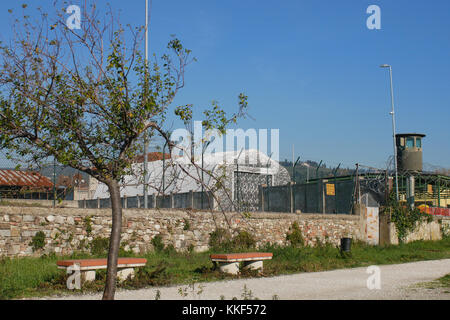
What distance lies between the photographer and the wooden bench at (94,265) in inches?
386

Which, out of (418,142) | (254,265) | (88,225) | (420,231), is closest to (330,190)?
(420,231)

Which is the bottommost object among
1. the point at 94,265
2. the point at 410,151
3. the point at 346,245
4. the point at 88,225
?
the point at 346,245

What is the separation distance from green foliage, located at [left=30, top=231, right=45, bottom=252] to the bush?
4.71 feet

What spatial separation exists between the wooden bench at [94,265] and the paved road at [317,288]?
746 mm

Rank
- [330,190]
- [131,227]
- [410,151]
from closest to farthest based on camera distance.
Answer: [131,227]
[330,190]
[410,151]

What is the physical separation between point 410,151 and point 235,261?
27948mm

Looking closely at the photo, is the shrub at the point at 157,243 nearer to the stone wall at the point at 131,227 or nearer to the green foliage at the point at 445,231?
the stone wall at the point at 131,227

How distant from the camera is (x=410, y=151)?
3694 centimetres

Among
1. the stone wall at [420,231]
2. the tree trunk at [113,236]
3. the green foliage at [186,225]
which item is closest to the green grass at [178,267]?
the green foliage at [186,225]

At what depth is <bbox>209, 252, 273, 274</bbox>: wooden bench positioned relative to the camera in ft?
40.3

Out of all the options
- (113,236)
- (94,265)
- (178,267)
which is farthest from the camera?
(178,267)

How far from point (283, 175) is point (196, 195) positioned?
8.43 m

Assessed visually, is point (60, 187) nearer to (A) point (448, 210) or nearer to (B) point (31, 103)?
(B) point (31, 103)

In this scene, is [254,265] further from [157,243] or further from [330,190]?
[330,190]
